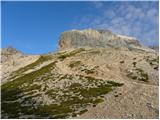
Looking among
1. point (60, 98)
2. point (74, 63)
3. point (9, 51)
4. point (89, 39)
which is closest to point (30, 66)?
point (74, 63)

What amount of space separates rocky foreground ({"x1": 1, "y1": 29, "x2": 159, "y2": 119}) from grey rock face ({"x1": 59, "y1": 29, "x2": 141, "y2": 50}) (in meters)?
42.4

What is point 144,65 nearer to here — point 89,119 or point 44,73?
point 44,73

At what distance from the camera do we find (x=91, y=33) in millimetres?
184375

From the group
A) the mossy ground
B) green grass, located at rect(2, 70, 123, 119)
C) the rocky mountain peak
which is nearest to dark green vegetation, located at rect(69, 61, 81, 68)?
the mossy ground

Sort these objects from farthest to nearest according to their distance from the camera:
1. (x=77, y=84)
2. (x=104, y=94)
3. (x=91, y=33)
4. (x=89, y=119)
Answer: (x=91, y=33) < (x=77, y=84) < (x=104, y=94) < (x=89, y=119)

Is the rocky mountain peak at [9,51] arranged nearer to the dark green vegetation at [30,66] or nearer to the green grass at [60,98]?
the dark green vegetation at [30,66]

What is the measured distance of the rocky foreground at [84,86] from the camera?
65.2 meters

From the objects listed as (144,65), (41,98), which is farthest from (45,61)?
(41,98)


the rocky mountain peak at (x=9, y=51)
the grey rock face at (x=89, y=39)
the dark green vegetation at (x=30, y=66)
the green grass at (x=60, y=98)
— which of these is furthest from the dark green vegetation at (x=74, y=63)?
the grey rock face at (x=89, y=39)

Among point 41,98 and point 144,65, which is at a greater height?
point 144,65

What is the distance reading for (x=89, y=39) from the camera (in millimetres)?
176875

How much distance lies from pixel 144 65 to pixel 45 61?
38612 millimetres

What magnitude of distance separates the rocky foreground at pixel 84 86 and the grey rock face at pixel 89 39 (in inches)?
1671

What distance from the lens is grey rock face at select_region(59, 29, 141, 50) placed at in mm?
174575
